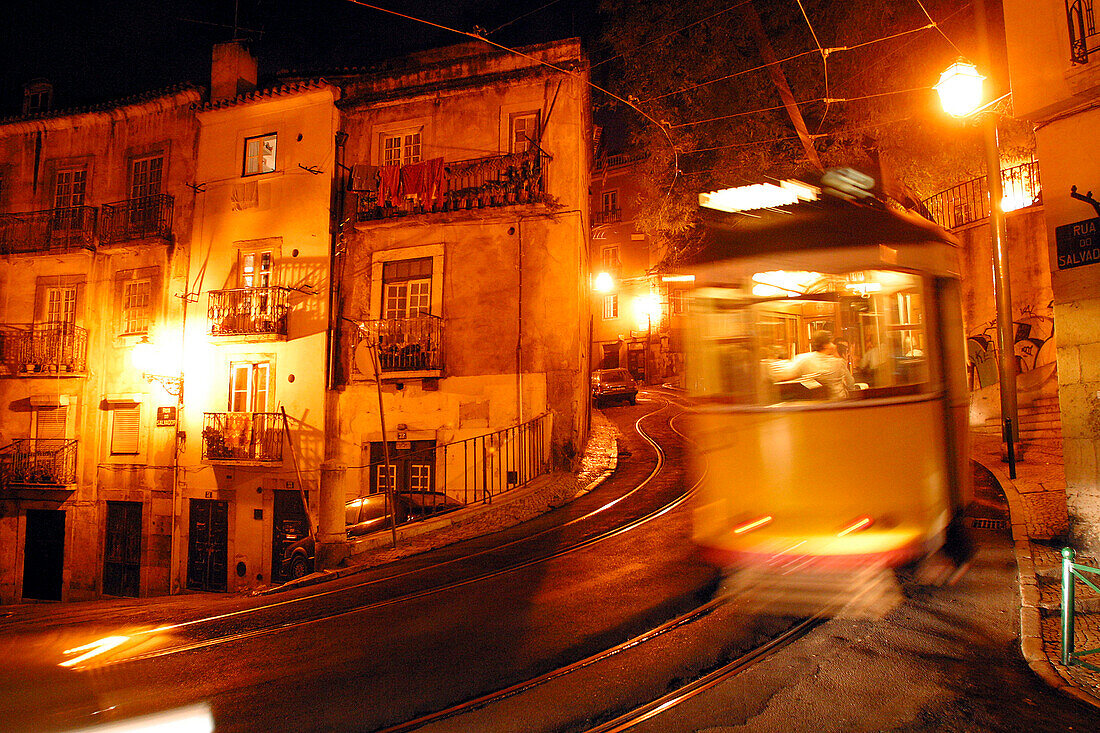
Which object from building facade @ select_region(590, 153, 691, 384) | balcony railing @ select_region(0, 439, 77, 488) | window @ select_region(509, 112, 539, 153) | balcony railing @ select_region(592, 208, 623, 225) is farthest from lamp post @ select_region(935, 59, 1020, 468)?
balcony railing @ select_region(592, 208, 623, 225)

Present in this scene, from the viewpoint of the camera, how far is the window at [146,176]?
17.9 metres

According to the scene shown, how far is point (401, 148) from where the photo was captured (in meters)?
16.2

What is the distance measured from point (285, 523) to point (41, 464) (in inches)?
327

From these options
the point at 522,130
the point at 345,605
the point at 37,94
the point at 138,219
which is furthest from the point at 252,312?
the point at 37,94

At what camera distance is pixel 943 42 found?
12438 millimetres

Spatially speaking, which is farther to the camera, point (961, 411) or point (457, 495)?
point (457, 495)

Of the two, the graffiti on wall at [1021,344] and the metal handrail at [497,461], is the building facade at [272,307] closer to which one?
the metal handrail at [497,461]

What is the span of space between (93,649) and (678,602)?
6.48 m

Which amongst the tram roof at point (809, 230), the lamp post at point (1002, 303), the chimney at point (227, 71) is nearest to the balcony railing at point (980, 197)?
the lamp post at point (1002, 303)

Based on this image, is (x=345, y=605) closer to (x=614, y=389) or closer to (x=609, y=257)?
(x=614, y=389)

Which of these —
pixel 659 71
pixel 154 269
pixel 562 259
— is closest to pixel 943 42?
pixel 659 71

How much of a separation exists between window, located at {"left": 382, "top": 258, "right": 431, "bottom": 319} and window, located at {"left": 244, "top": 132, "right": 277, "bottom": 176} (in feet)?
16.2

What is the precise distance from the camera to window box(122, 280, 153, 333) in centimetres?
1736

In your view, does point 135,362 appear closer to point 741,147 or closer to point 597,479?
point 597,479
